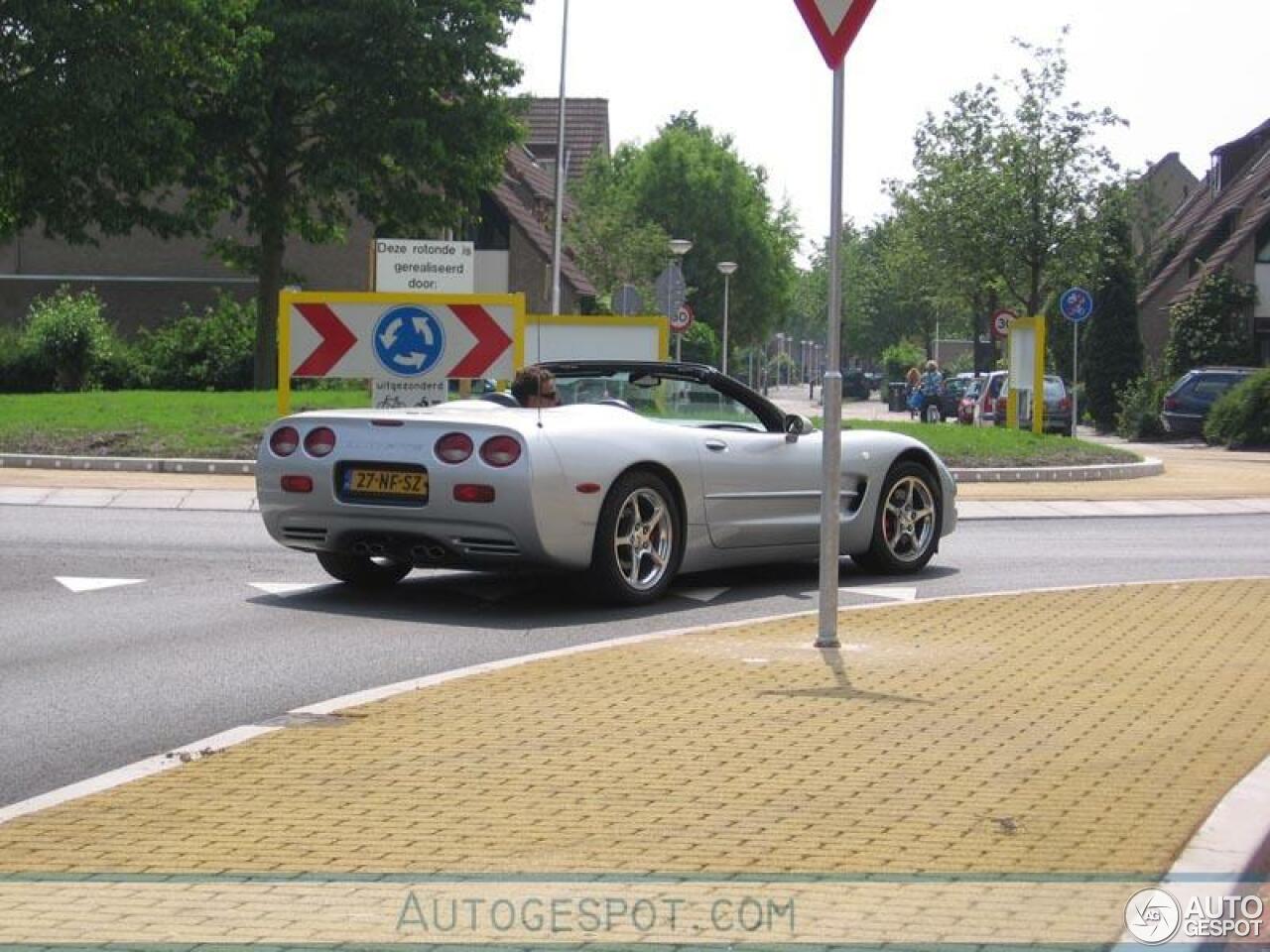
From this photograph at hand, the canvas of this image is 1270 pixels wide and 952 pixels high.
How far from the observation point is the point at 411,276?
19.4m

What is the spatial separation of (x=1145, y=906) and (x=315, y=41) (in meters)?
40.6

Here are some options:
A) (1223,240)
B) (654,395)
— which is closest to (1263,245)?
(1223,240)

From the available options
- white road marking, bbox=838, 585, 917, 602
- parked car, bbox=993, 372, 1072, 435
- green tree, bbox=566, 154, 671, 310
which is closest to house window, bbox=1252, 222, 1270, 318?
parked car, bbox=993, 372, 1072, 435

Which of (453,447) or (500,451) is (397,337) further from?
(500,451)

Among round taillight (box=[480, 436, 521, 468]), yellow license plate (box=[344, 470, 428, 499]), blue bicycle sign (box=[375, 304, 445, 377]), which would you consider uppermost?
blue bicycle sign (box=[375, 304, 445, 377])

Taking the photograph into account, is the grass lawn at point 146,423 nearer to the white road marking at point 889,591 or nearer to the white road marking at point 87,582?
the white road marking at point 87,582

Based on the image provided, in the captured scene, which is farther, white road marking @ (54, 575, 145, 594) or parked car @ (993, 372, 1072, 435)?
parked car @ (993, 372, 1072, 435)

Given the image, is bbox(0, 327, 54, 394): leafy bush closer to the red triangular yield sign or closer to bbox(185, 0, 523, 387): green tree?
bbox(185, 0, 523, 387): green tree

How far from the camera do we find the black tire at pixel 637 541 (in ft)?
35.0

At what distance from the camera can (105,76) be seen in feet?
130

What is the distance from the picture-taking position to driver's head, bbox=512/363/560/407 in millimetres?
11227

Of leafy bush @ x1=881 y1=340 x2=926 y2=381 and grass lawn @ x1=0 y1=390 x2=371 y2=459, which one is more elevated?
leafy bush @ x1=881 y1=340 x2=926 y2=381

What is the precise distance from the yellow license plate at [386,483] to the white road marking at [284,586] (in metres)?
0.93

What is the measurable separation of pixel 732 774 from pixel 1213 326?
52956 mm
